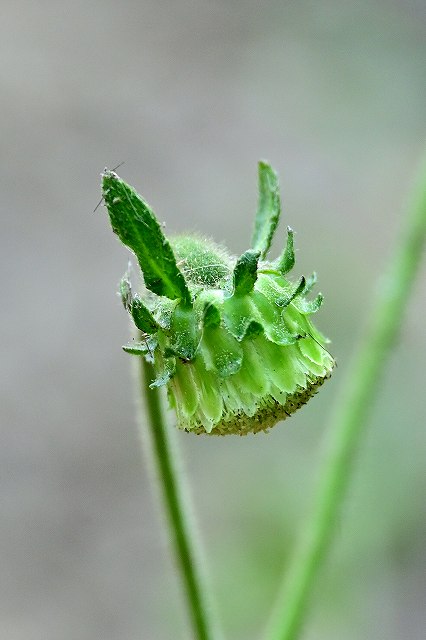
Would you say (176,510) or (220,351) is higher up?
(220,351)

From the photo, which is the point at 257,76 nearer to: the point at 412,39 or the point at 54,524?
the point at 412,39

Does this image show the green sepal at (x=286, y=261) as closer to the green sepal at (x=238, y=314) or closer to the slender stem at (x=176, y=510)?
the green sepal at (x=238, y=314)

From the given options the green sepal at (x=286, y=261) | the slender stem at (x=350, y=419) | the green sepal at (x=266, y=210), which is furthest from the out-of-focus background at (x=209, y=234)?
the green sepal at (x=286, y=261)

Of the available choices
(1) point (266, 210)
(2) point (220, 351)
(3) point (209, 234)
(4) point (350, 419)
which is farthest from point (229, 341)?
(3) point (209, 234)

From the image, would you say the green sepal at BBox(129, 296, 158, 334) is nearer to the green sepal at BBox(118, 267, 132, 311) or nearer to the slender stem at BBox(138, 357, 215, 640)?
the green sepal at BBox(118, 267, 132, 311)

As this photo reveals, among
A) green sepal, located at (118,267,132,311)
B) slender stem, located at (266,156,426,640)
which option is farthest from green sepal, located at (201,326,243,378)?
slender stem, located at (266,156,426,640)

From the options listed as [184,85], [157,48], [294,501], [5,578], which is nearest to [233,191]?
[184,85]

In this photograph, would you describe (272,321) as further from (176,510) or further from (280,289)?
(176,510)
